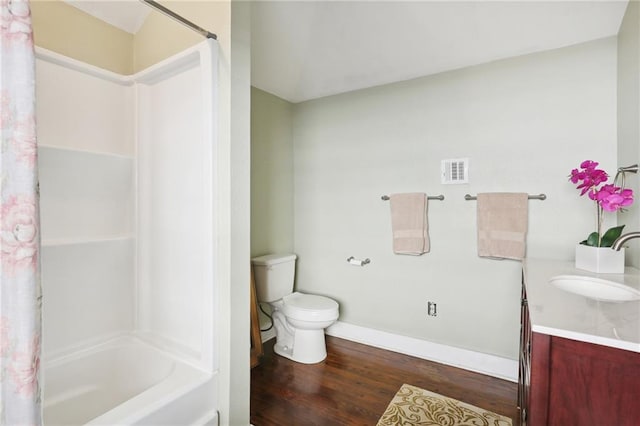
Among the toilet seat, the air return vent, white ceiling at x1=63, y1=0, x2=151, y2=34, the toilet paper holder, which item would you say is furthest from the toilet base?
white ceiling at x1=63, y1=0, x2=151, y2=34

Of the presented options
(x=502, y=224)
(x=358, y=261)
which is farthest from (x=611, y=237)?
(x=358, y=261)

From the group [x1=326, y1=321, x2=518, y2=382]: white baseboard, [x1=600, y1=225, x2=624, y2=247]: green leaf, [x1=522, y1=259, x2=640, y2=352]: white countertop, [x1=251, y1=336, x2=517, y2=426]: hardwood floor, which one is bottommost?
[x1=251, y1=336, x2=517, y2=426]: hardwood floor

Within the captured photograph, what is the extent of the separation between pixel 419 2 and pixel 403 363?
2508mm

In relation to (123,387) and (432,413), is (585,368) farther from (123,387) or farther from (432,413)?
(123,387)

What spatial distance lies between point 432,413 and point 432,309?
31.5 inches

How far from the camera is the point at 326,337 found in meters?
2.93

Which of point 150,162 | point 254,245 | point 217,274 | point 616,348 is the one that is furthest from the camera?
point 254,245

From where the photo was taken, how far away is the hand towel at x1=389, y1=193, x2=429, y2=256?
2486mm

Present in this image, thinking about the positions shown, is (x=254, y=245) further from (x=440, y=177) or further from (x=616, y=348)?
(x=616, y=348)

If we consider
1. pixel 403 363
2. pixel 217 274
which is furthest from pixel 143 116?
pixel 403 363

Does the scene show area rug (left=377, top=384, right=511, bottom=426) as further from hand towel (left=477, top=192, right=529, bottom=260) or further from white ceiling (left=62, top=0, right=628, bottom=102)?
white ceiling (left=62, top=0, right=628, bottom=102)

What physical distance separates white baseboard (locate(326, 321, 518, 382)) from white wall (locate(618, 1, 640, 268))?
1047mm

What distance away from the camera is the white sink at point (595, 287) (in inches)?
50.2

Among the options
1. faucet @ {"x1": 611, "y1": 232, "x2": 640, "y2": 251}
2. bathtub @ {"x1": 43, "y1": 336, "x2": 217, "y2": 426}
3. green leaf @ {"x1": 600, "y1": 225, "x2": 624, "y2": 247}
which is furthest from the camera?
green leaf @ {"x1": 600, "y1": 225, "x2": 624, "y2": 247}
